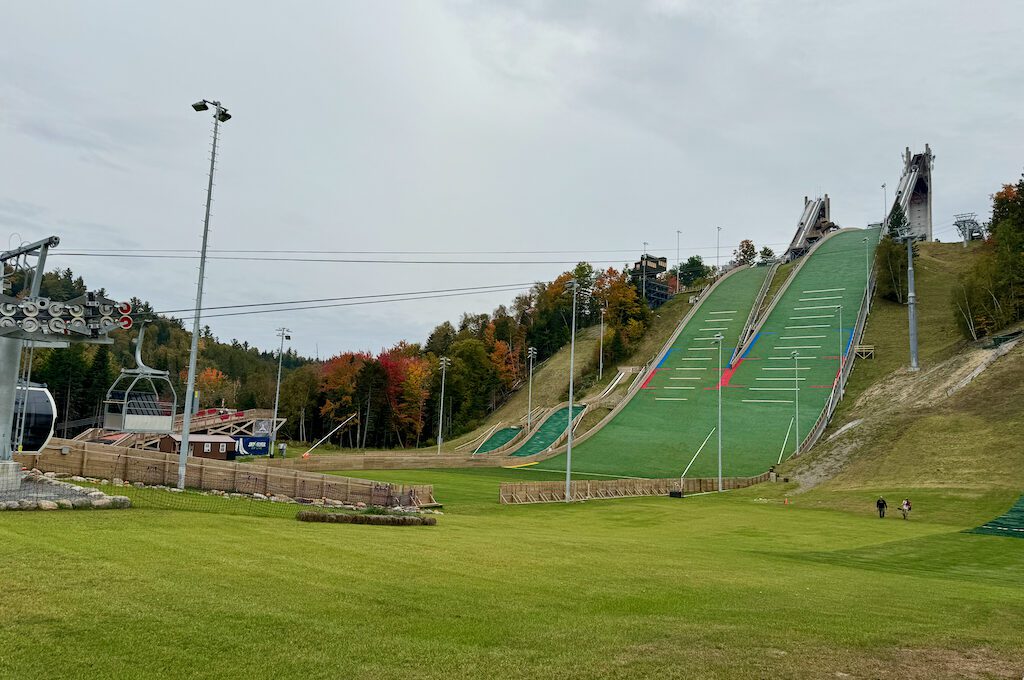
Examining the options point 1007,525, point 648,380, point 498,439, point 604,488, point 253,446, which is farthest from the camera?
point 648,380

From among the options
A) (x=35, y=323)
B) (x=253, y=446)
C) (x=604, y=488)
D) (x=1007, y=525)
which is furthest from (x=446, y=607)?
(x=253, y=446)

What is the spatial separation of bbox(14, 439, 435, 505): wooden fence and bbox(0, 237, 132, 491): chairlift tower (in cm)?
337

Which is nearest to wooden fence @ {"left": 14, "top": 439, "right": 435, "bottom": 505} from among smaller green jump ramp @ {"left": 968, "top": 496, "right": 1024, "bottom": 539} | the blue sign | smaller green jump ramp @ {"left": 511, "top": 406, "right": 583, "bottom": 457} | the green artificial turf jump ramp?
smaller green jump ramp @ {"left": 968, "top": 496, "right": 1024, "bottom": 539}

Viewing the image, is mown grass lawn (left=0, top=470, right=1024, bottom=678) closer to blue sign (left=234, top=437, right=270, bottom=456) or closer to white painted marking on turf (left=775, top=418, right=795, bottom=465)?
white painted marking on turf (left=775, top=418, right=795, bottom=465)

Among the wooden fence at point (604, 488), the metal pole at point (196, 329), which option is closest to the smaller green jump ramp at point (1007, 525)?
the wooden fence at point (604, 488)

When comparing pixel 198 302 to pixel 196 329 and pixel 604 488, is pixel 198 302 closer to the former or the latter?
pixel 196 329

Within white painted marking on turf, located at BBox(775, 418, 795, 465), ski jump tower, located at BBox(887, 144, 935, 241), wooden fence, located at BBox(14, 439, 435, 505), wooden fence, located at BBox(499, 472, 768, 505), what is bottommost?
wooden fence, located at BBox(499, 472, 768, 505)

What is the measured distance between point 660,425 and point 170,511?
5673 cm

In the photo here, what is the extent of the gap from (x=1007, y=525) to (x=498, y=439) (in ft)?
169

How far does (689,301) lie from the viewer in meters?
122

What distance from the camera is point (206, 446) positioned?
64062 millimetres

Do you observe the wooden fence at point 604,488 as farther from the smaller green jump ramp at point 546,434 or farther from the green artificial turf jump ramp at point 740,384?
the smaller green jump ramp at point 546,434

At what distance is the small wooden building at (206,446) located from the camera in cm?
6241

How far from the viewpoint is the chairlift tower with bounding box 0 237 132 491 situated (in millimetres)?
25906
